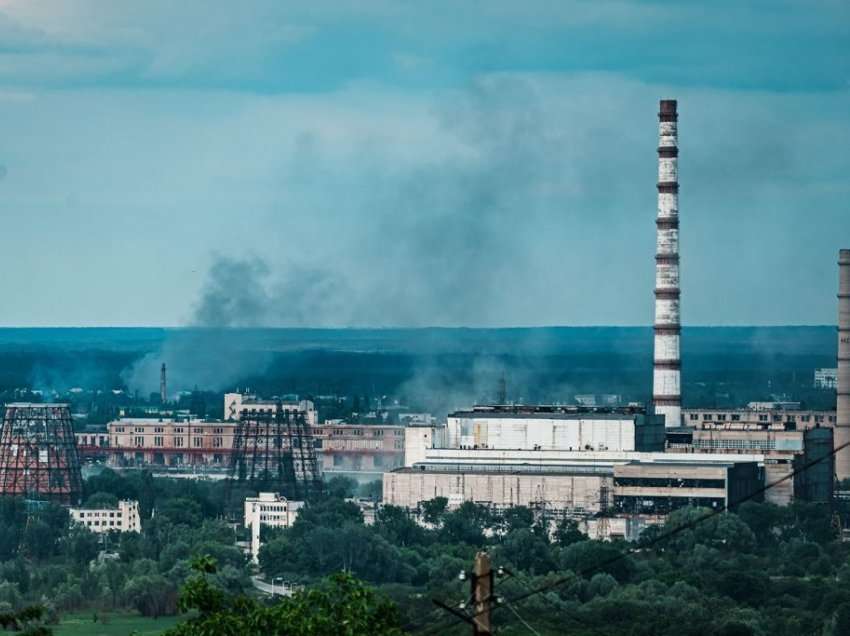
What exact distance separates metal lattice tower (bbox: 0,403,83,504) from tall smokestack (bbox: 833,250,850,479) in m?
17.5

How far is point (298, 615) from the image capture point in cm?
1842

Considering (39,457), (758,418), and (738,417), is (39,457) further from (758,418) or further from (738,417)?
(758,418)

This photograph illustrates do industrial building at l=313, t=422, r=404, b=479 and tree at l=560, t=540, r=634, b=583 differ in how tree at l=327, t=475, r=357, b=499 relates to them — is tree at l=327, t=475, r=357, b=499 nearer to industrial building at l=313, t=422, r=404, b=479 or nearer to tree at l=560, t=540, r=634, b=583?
industrial building at l=313, t=422, r=404, b=479

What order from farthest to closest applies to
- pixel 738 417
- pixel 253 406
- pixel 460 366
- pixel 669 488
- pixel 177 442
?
pixel 460 366 → pixel 177 442 → pixel 253 406 → pixel 738 417 → pixel 669 488

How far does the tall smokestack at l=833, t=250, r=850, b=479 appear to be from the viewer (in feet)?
224

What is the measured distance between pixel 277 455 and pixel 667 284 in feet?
32.3

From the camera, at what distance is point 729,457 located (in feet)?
205

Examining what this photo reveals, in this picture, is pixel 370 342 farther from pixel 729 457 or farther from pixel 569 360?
pixel 729 457

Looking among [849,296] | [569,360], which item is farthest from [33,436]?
[569,360]

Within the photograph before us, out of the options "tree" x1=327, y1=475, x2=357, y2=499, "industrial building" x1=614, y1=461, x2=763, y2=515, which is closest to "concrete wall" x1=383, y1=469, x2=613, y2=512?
"industrial building" x1=614, y1=461, x2=763, y2=515

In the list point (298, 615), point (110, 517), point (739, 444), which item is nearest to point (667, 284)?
point (739, 444)

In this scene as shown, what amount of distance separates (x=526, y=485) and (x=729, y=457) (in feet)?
16.8

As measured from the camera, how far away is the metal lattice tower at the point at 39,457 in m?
65.3

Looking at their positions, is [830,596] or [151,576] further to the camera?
[151,576]
